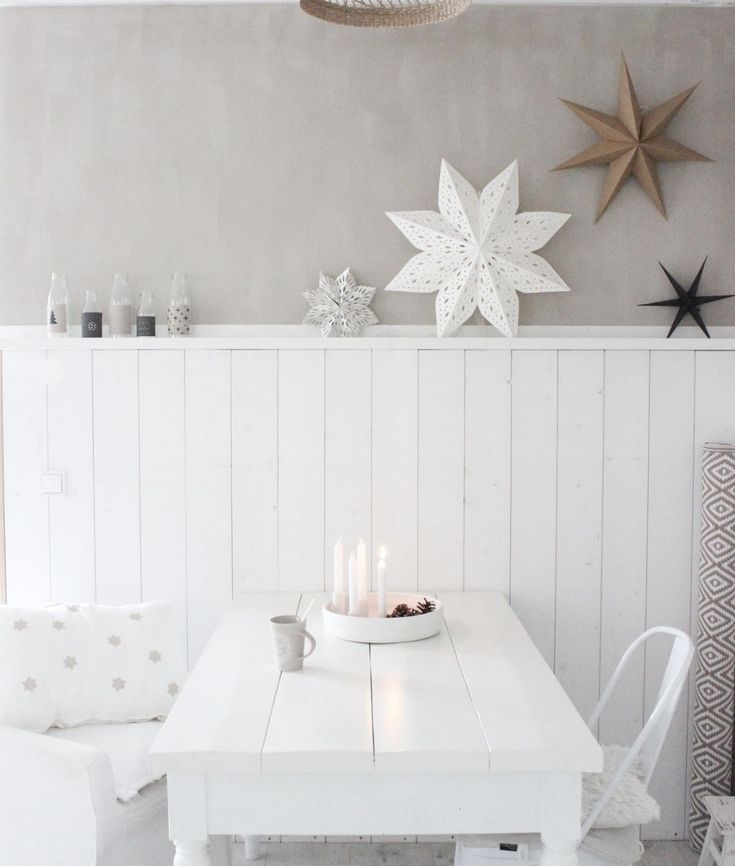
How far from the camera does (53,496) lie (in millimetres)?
2752

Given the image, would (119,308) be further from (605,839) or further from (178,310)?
(605,839)

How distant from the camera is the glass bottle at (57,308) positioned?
107 inches

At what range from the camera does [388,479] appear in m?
2.72

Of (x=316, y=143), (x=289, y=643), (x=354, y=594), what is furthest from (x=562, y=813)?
(x=316, y=143)

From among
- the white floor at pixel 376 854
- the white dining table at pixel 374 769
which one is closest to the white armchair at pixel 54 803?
the white dining table at pixel 374 769

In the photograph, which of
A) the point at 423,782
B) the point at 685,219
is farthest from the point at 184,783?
the point at 685,219

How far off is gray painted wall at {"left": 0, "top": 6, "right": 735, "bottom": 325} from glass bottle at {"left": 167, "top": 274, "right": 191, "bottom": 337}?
0.16ft

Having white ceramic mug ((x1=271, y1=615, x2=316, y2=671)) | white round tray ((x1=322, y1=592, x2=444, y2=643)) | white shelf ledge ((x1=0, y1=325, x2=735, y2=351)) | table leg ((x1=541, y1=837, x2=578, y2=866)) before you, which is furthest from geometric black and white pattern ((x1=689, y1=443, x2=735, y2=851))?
white ceramic mug ((x1=271, y1=615, x2=316, y2=671))

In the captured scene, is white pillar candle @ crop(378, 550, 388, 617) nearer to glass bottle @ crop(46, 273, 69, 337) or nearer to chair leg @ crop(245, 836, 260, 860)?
chair leg @ crop(245, 836, 260, 860)

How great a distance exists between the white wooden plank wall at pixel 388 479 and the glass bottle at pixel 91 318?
0.08 meters

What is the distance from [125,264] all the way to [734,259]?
1.88m

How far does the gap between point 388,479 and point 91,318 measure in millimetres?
1025

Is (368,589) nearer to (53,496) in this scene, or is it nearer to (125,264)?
(53,496)

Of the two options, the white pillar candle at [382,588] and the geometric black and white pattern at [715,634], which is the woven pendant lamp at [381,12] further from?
the geometric black and white pattern at [715,634]
